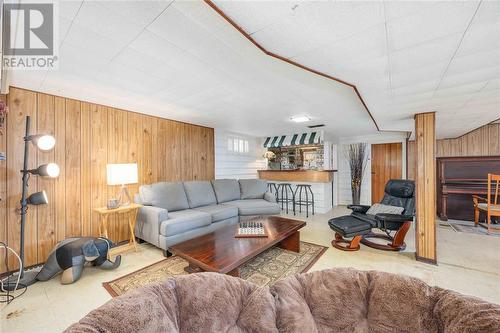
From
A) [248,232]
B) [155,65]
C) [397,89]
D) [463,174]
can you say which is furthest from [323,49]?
[463,174]

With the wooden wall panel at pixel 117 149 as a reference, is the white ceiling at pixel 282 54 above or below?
above

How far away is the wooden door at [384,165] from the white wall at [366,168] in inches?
4.9

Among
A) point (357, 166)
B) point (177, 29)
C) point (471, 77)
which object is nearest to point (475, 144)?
point (357, 166)

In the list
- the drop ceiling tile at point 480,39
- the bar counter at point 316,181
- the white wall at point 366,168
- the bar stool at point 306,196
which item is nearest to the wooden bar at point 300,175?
the bar counter at point 316,181

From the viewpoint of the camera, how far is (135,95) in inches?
109

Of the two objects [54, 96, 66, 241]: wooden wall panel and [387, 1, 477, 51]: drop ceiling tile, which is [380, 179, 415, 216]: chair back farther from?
[54, 96, 66, 241]: wooden wall panel

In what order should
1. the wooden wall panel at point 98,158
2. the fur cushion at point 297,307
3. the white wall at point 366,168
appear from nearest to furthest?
1. the fur cushion at point 297,307
2. the wooden wall panel at point 98,158
3. the white wall at point 366,168

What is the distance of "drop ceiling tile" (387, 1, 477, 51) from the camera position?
3.46 ft

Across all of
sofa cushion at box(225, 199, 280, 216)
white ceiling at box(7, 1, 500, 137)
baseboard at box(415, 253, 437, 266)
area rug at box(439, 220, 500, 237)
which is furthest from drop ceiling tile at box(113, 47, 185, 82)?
area rug at box(439, 220, 500, 237)

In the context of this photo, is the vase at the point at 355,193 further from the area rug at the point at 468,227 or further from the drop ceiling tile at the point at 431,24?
the drop ceiling tile at the point at 431,24

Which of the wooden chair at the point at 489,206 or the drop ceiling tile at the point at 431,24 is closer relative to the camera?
the drop ceiling tile at the point at 431,24

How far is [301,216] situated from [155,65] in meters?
4.43

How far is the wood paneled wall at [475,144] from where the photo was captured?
4605mm

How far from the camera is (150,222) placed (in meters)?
3.03
